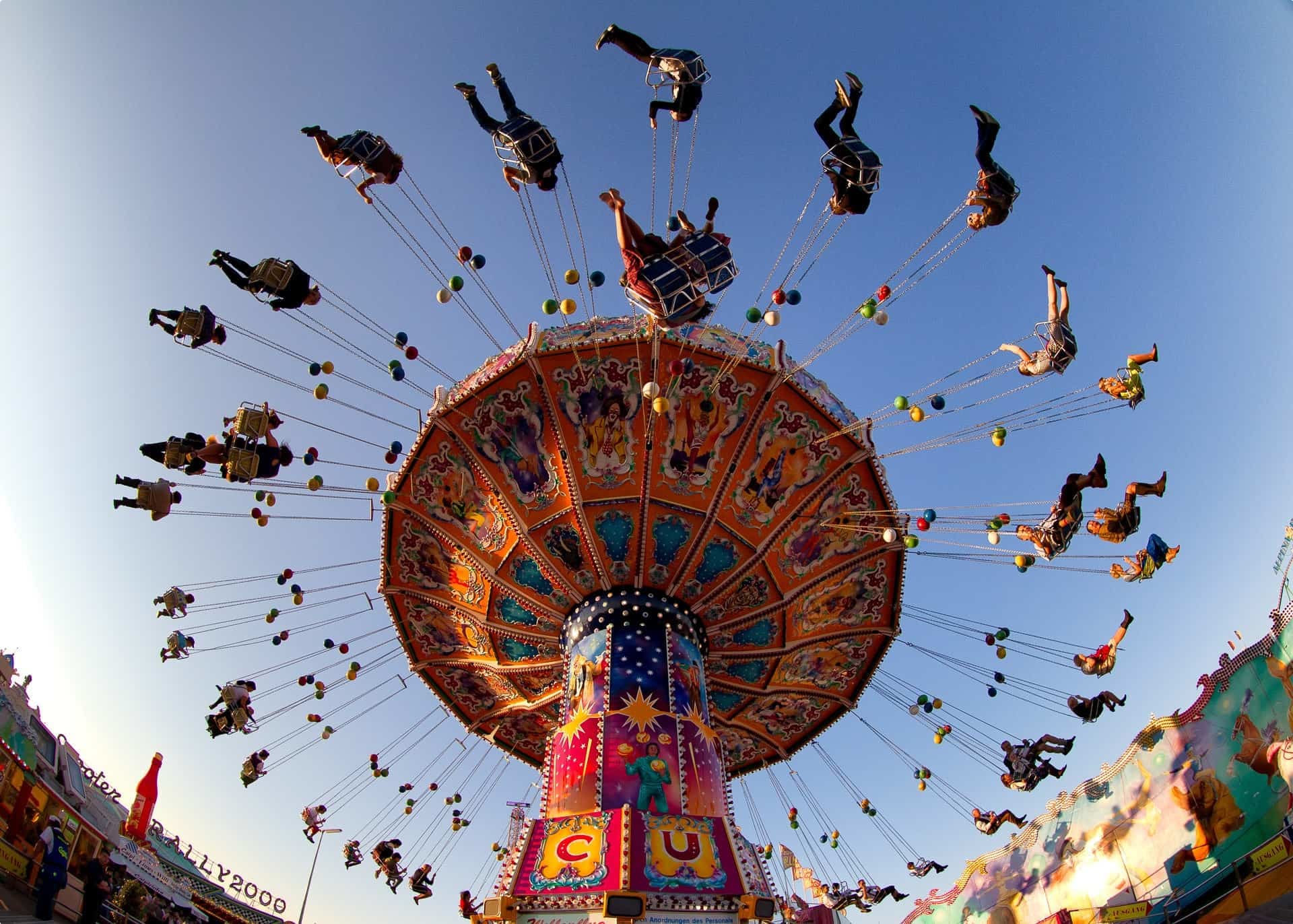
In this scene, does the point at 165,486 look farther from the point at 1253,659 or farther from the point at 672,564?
the point at 1253,659

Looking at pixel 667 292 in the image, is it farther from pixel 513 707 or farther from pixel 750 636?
pixel 513 707

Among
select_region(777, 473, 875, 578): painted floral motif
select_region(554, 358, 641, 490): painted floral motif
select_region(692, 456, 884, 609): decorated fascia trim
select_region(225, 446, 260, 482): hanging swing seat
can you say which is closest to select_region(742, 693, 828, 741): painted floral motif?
select_region(777, 473, 875, 578): painted floral motif

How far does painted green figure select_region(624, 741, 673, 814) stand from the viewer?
460 inches

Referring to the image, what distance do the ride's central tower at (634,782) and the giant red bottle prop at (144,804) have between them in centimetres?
1338

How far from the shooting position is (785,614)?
48.6 ft

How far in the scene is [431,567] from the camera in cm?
1513

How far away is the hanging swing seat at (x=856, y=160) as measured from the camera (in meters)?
10.4

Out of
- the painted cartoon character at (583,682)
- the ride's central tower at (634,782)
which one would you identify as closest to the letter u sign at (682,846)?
the ride's central tower at (634,782)

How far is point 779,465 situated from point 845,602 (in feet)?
10.7

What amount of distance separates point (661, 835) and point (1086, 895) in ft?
43.3

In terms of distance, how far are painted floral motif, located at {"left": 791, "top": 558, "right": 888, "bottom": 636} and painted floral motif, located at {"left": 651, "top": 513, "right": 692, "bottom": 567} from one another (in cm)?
246

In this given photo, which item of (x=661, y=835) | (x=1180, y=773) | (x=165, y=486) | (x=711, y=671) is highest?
(x=165, y=486)

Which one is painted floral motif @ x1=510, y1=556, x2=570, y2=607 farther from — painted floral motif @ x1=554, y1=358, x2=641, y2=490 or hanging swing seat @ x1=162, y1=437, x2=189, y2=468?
hanging swing seat @ x1=162, y1=437, x2=189, y2=468

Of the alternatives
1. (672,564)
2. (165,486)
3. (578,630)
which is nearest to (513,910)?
(578,630)
